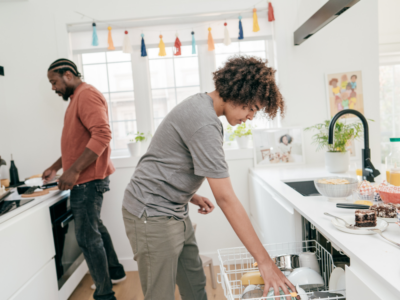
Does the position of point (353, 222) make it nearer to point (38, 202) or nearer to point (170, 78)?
point (38, 202)

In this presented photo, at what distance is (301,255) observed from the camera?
3.54ft

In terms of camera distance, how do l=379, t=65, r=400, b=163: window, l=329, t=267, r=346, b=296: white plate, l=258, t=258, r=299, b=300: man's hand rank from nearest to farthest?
l=258, t=258, r=299, b=300: man's hand
l=329, t=267, r=346, b=296: white plate
l=379, t=65, r=400, b=163: window

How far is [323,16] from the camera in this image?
1712 mm

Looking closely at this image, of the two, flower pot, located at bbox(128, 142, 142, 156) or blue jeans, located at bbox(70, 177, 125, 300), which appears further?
flower pot, located at bbox(128, 142, 142, 156)

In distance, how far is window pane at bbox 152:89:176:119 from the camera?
2566mm

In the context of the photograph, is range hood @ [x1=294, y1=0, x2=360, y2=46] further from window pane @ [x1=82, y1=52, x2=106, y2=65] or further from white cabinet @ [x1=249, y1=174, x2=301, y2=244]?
window pane @ [x1=82, y1=52, x2=106, y2=65]

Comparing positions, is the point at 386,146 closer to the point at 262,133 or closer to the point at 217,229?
the point at 262,133

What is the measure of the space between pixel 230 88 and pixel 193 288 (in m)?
0.84

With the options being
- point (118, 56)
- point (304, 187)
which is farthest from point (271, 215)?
point (118, 56)

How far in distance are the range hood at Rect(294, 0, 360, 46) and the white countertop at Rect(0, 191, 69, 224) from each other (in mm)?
1886

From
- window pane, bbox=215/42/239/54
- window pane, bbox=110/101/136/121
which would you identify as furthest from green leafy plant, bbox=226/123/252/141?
window pane, bbox=110/101/136/121

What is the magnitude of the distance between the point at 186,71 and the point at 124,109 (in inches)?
23.8

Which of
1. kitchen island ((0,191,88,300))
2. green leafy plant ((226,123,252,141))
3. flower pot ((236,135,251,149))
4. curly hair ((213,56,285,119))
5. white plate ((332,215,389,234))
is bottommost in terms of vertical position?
kitchen island ((0,191,88,300))

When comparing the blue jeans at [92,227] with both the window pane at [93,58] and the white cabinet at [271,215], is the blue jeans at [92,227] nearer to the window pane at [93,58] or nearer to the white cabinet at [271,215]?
the white cabinet at [271,215]
